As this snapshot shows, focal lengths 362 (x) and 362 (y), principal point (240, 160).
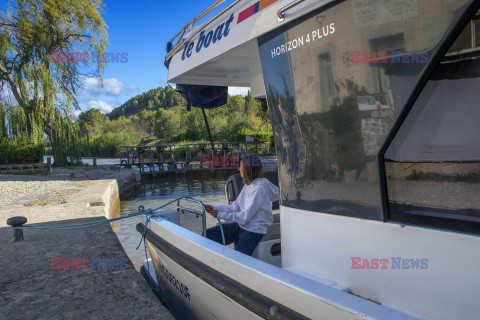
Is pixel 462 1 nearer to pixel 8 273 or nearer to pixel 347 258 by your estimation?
pixel 347 258

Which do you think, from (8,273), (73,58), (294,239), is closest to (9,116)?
(73,58)

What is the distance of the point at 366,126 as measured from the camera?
5.68ft

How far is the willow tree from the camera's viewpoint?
21594 millimetres

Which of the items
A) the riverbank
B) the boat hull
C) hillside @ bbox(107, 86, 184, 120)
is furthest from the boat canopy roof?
Result: hillside @ bbox(107, 86, 184, 120)

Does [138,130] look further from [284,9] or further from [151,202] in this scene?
[284,9]

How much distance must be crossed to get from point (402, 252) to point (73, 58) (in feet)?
82.8

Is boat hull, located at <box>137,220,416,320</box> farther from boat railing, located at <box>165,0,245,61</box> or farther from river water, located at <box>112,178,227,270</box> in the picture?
boat railing, located at <box>165,0,245,61</box>

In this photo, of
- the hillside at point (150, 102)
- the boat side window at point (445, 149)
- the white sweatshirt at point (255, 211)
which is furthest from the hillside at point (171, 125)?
the boat side window at point (445, 149)

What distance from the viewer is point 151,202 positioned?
14961 millimetres

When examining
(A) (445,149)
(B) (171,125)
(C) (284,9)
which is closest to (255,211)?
(C) (284,9)

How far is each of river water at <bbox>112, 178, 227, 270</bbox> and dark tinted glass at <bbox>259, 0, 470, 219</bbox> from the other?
1544mm

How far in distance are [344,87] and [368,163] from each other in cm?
40

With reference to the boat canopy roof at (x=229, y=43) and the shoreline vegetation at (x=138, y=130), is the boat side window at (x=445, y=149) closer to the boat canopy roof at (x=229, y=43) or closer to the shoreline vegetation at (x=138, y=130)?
the boat canopy roof at (x=229, y=43)

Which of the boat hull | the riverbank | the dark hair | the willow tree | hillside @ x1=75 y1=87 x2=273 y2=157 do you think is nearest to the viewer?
the boat hull
